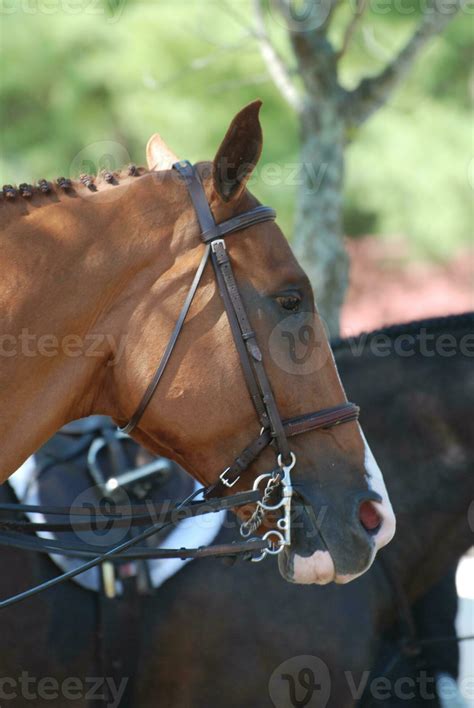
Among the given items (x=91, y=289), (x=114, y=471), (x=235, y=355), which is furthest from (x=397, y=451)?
(x=91, y=289)

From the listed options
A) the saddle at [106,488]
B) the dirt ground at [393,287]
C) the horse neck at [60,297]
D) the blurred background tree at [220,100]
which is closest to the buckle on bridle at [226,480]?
the horse neck at [60,297]

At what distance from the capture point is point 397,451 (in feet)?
11.5

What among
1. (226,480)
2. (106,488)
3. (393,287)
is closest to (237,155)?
(226,480)

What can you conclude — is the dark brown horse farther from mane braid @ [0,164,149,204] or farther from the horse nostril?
mane braid @ [0,164,149,204]

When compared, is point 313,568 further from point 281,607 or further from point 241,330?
point 281,607

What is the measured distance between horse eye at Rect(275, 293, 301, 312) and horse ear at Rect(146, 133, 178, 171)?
2.10 ft

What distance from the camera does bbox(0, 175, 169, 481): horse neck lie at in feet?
7.57

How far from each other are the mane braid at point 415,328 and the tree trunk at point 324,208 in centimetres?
223

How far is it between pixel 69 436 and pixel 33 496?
1.10 feet

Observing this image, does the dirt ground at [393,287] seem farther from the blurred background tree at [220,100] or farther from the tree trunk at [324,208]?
the tree trunk at [324,208]

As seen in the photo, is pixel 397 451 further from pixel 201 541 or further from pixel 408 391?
pixel 201 541

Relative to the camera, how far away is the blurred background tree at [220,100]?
333 inches

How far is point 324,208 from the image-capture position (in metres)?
6.01

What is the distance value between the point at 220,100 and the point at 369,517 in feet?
23.6
